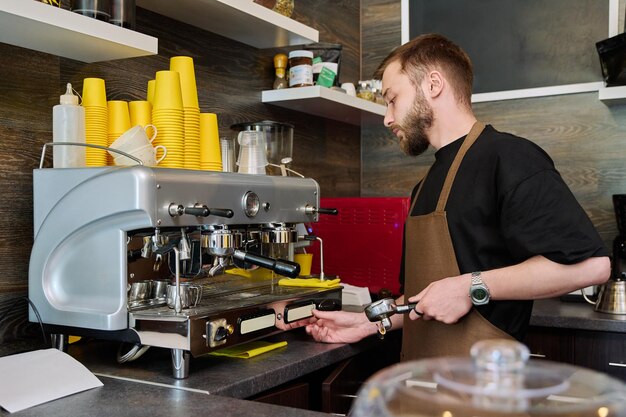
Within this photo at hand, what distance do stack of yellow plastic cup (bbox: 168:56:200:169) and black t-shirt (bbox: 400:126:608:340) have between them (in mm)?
613

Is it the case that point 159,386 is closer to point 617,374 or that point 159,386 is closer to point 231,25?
point 231,25

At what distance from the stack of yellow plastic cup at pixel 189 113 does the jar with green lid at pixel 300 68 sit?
75cm

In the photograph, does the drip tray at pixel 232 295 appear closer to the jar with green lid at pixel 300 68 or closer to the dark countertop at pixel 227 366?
the dark countertop at pixel 227 366

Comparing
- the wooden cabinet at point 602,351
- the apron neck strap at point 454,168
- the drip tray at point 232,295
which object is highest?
the apron neck strap at point 454,168

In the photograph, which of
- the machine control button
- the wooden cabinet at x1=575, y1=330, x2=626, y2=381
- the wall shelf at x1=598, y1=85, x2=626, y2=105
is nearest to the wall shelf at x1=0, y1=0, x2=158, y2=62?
the machine control button

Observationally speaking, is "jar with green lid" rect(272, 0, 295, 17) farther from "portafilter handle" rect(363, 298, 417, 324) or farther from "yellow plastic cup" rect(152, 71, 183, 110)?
"portafilter handle" rect(363, 298, 417, 324)

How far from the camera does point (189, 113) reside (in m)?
1.74

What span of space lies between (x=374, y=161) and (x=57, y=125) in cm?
198

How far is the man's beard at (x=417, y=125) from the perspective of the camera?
188 cm

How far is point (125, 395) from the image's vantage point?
1.31 m

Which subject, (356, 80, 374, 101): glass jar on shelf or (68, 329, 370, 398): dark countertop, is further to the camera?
(356, 80, 374, 101): glass jar on shelf

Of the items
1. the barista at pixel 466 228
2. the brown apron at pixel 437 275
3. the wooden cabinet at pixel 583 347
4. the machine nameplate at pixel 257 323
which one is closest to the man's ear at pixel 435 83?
the barista at pixel 466 228

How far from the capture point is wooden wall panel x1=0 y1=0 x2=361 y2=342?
1.66 metres

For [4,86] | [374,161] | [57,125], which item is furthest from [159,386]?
[374,161]
